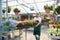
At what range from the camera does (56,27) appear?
8.43 feet

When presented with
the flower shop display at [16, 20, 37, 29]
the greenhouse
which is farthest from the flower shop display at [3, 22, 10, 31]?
the flower shop display at [16, 20, 37, 29]

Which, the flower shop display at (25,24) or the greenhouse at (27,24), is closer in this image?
the greenhouse at (27,24)

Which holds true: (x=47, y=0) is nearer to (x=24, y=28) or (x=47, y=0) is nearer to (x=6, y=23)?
(x=24, y=28)

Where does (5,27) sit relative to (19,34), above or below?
above

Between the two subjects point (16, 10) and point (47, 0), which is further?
point (47, 0)

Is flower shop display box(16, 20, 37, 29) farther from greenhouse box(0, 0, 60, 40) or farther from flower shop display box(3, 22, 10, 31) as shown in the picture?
flower shop display box(3, 22, 10, 31)

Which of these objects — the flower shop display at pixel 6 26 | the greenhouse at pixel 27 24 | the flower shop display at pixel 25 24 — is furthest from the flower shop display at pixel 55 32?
the flower shop display at pixel 6 26

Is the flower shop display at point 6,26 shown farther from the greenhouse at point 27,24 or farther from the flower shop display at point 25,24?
the flower shop display at point 25,24

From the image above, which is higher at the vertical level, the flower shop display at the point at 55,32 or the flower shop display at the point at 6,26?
the flower shop display at the point at 6,26

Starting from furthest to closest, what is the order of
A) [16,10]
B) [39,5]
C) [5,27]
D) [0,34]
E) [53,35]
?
[39,5], [16,10], [53,35], [5,27], [0,34]

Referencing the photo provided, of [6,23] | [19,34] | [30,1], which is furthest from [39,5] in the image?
[6,23]

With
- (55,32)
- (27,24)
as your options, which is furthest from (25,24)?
(55,32)

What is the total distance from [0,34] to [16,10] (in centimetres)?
200

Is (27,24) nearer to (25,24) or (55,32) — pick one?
(25,24)
